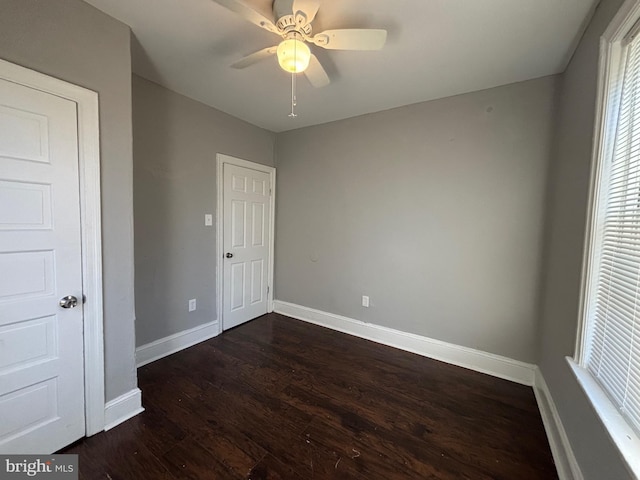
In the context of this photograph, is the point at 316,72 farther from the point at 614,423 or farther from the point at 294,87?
the point at 614,423

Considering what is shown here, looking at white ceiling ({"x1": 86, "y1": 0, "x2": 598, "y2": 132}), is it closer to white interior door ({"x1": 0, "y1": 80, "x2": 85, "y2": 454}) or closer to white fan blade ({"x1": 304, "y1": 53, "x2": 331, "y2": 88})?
white fan blade ({"x1": 304, "y1": 53, "x2": 331, "y2": 88})

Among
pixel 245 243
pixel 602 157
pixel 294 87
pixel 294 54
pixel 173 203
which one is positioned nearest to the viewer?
pixel 602 157

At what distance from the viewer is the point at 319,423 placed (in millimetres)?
1728

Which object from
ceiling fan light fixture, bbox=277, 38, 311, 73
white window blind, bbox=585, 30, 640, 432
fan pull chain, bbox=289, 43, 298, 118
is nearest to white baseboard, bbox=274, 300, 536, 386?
white window blind, bbox=585, 30, 640, 432

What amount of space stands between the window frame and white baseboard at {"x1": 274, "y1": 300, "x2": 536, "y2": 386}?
92cm

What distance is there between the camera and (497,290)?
2.29m

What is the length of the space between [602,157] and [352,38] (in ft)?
4.59

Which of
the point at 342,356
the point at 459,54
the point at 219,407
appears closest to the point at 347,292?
the point at 342,356

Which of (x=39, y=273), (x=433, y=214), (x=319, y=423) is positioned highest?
(x=433, y=214)

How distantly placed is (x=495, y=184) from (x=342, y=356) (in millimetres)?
2120

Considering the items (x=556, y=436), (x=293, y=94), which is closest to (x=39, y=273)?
(x=293, y=94)

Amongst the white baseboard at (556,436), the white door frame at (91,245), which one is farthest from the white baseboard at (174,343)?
the white baseboard at (556,436)

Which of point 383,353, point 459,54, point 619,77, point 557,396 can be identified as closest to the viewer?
point 619,77

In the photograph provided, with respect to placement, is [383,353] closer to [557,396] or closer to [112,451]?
[557,396]
